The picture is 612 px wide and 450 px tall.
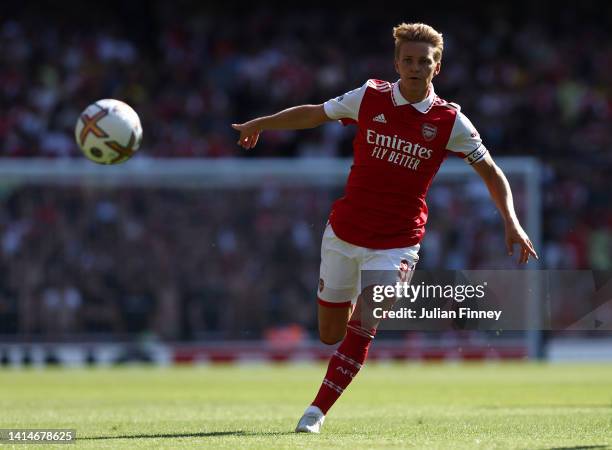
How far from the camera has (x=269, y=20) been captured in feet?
95.3

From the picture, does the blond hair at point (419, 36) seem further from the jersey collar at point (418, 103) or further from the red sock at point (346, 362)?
the red sock at point (346, 362)

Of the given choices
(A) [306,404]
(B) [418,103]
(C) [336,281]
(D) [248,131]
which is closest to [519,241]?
(B) [418,103]

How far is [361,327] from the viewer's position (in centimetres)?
776

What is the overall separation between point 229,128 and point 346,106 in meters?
17.9

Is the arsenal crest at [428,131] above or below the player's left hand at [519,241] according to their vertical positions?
above

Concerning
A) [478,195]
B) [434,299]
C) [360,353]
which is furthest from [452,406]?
[478,195]

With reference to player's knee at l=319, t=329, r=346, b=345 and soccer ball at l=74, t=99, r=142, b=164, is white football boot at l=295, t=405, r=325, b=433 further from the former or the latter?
soccer ball at l=74, t=99, r=142, b=164

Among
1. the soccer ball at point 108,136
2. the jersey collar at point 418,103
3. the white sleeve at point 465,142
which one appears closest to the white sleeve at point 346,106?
the jersey collar at point 418,103

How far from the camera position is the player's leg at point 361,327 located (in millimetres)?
7695

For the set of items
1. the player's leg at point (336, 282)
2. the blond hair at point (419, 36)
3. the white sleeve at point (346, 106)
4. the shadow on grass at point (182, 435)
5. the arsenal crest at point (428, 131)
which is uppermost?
the blond hair at point (419, 36)

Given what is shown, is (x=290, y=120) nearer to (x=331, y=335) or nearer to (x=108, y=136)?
(x=331, y=335)

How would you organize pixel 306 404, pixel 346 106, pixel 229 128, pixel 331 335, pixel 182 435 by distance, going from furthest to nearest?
pixel 229 128 → pixel 306 404 → pixel 331 335 → pixel 346 106 → pixel 182 435

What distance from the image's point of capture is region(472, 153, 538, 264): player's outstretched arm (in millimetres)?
7289

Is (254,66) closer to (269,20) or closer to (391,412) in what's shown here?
(269,20)
